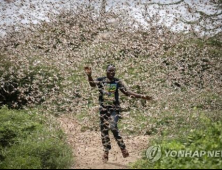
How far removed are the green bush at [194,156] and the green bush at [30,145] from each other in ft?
5.49

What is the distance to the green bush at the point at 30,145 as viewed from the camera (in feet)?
20.6

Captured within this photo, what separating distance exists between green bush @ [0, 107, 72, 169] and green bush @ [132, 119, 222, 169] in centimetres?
167

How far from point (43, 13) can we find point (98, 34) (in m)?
2.01

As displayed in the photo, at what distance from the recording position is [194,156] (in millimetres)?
5359

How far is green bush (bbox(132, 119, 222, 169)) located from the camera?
505 cm

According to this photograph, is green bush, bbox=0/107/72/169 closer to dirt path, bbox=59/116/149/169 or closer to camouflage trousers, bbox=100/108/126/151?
dirt path, bbox=59/116/149/169

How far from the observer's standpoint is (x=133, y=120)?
770 centimetres

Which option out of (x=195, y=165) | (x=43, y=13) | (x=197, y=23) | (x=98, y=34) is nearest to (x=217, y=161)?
(x=195, y=165)

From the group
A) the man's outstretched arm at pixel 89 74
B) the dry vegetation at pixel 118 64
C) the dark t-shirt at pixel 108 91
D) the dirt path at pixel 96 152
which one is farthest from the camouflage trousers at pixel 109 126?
the dry vegetation at pixel 118 64

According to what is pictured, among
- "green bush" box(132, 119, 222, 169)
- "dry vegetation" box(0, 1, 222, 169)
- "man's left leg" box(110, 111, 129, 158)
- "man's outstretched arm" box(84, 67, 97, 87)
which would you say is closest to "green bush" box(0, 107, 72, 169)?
"dry vegetation" box(0, 1, 222, 169)

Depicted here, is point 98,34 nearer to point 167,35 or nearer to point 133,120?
point 167,35

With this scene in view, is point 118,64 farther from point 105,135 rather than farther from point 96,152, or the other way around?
point 105,135

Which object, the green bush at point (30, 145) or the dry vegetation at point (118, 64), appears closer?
the green bush at point (30, 145)

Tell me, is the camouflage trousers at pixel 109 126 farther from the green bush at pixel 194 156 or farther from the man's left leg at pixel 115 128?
the green bush at pixel 194 156
